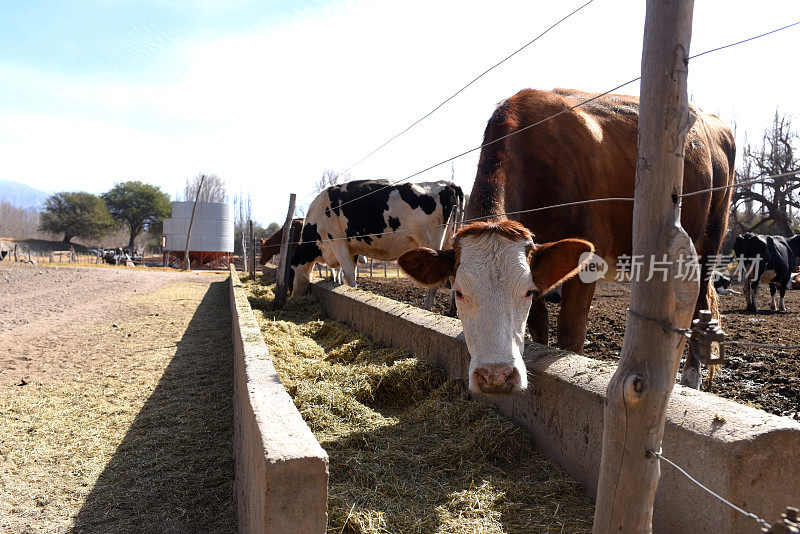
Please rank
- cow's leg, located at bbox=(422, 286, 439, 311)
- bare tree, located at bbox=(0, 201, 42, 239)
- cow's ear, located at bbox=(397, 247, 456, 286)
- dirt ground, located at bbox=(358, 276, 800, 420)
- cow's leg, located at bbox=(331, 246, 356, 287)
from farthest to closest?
1. bare tree, located at bbox=(0, 201, 42, 239)
2. cow's leg, located at bbox=(331, 246, 356, 287)
3. cow's leg, located at bbox=(422, 286, 439, 311)
4. dirt ground, located at bbox=(358, 276, 800, 420)
5. cow's ear, located at bbox=(397, 247, 456, 286)

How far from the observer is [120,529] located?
270 centimetres

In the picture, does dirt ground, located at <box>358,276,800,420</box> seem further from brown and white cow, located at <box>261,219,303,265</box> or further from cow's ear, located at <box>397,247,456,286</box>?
brown and white cow, located at <box>261,219,303,265</box>


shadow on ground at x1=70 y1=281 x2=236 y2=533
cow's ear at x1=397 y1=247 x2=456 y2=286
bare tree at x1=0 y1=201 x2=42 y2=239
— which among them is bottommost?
shadow on ground at x1=70 y1=281 x2=236 y2=533

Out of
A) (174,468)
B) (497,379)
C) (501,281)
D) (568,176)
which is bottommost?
(174,468)

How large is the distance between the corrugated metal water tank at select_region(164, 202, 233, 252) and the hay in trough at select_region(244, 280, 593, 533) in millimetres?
37016

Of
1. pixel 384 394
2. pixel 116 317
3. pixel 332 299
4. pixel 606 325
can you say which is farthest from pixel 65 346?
pixel 606 325

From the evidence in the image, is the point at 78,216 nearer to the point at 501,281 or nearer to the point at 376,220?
the point at 376,220

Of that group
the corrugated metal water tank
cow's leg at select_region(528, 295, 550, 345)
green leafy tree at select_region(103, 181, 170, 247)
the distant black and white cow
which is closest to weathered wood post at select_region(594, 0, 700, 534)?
cow's leg at select_region(528, 295, 550, 345)

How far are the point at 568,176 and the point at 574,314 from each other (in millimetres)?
1032

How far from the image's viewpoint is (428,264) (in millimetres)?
3383

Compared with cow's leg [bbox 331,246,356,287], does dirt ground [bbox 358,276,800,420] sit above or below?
below

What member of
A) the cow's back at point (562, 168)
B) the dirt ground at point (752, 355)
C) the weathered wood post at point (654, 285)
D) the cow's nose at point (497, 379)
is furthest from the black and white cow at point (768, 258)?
the weathered wood post at point (654, 285)

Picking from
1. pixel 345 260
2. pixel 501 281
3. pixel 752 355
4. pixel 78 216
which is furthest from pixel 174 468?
pixel 78 216

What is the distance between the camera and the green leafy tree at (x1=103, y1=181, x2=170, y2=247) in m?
62.9
